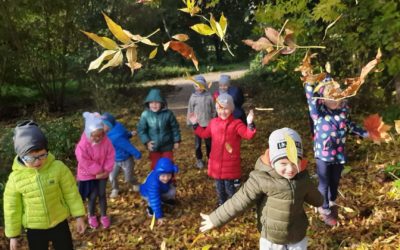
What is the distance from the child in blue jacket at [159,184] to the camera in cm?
463

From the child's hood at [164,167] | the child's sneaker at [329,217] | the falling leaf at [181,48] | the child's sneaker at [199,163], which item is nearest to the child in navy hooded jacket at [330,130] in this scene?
the child's sneaker at [329,217]

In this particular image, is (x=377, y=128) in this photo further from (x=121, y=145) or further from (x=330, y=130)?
(x=121, y=145)

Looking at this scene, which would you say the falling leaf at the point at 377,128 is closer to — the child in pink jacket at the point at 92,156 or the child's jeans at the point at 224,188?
the child's jeans at the point at 224,188

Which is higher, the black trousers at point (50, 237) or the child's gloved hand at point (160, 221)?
the black trousers at point (50, 237)

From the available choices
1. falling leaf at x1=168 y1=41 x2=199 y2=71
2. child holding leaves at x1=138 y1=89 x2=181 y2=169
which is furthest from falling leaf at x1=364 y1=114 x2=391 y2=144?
child holding leaves at x1=138 y1=89 x2=181 y2=169

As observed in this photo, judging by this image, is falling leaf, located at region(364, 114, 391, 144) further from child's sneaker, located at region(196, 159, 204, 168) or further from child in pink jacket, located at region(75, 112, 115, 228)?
child's sneaker, located at region(196, 159, 204, 168)

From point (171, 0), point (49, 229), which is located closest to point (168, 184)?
point (49, 229)

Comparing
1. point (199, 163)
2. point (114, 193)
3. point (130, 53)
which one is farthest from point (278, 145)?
point (199, 163)

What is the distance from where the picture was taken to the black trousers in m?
3.38

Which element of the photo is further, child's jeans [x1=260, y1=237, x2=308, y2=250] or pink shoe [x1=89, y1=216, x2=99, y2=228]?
pink shoe [x1=89, y1=216, x2=99, y2=228]

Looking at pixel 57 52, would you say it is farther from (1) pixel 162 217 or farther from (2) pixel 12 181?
(2) pixel 12 181

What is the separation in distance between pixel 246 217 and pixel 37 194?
2367 millimetres

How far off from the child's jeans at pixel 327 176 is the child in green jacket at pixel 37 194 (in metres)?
2.30

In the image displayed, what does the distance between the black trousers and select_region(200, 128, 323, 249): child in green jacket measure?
146 cm
